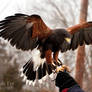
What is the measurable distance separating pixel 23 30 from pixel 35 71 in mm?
709

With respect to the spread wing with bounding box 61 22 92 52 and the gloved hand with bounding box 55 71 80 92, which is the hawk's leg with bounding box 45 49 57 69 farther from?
the gloved hand with bounding box 55 71 80 92

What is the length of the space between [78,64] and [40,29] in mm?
3737

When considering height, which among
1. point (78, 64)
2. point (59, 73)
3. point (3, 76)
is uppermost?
point (59, 73)

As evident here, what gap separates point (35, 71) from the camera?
4062mm

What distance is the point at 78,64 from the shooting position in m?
7.18

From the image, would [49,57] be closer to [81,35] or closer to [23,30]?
[23,30]

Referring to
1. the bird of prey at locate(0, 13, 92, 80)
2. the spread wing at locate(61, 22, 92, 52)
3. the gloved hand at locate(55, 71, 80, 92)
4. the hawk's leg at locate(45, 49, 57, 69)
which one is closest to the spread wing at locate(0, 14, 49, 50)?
the bird of prey at locate(0, 13, 92, 80)

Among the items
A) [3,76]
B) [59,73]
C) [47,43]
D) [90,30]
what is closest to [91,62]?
[3,76]

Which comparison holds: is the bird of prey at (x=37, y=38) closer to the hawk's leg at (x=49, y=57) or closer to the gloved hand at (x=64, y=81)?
the hawk's leg at (x=49, y=57)

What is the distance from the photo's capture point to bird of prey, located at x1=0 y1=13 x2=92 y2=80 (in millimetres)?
3533

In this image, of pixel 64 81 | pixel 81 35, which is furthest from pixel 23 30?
pixel 64 81

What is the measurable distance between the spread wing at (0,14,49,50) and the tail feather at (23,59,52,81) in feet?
1.14

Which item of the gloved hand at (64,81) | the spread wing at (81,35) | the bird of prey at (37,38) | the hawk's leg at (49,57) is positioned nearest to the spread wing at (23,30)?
the bird of prey at (37,38)

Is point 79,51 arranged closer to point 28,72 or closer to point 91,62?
point 28,72
